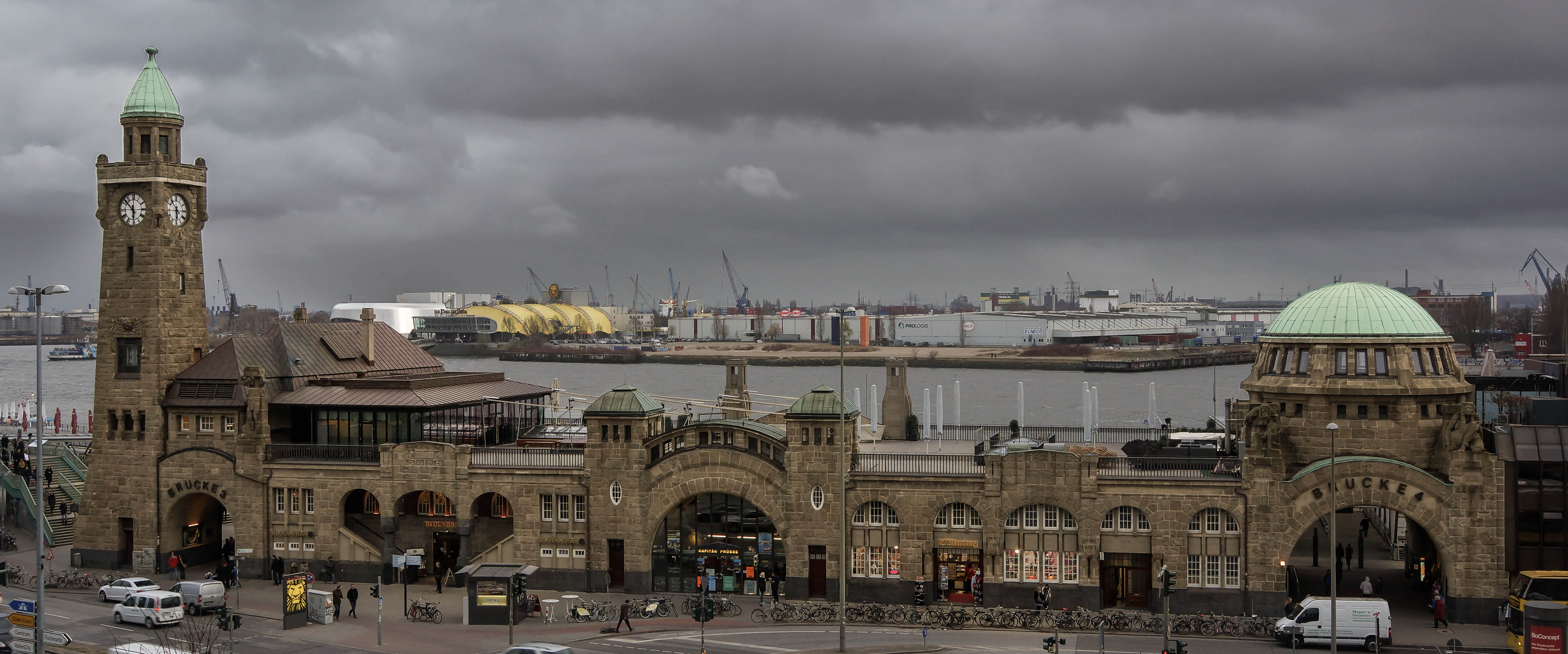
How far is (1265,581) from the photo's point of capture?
44406 mm

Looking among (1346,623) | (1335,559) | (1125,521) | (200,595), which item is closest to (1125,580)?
(1125,521)

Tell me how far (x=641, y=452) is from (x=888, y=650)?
14.8m

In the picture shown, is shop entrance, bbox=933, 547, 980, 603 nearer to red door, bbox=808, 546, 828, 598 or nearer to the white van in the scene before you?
red door, bbox=808, 546, 828, 598

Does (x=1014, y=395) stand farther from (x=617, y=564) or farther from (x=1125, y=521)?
(x=617, y=564)

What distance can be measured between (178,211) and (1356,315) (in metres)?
51.9

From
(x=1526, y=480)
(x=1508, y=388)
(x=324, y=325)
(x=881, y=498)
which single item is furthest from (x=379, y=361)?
(x=1508, y=388)

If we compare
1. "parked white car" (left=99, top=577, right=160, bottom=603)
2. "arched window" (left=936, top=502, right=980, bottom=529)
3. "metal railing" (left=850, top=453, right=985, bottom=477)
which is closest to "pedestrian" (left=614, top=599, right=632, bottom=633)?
"metal railing" (left=850, top=453, right=985, bottom=477)

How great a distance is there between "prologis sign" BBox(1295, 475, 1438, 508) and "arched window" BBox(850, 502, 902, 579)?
16.1 m

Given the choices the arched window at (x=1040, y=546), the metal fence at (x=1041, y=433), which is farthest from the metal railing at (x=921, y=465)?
the metal fence at (x=1041, y=433)

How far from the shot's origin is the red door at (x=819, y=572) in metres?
47.7

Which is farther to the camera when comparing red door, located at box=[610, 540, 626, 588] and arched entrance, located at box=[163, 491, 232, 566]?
arched entrance, located at box=[163, 491, 232, 566]

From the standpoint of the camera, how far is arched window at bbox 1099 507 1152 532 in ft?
149

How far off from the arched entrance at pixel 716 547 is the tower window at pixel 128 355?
2641cm

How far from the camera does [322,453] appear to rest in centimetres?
5400
